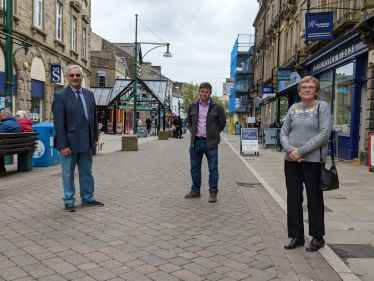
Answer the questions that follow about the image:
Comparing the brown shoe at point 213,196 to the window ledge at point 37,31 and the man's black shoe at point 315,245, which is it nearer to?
the man's black shoe at point 315,245

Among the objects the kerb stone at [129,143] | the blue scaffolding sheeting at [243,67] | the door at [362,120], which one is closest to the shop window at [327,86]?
the door at [362,120]

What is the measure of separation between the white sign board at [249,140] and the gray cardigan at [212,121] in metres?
8.95

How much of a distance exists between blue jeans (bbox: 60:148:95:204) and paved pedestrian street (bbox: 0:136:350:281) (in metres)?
0.20

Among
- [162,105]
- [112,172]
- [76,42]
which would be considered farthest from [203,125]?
Answer: [162,105]

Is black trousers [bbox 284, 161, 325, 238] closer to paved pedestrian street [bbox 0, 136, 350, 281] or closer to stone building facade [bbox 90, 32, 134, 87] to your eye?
paved pedestrian street [bbox 0, 136, 350, 281]

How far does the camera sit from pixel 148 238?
4047mm

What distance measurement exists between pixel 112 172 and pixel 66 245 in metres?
5.52

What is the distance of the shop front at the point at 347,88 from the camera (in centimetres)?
1234

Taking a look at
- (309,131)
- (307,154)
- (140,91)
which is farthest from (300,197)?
(140,91)

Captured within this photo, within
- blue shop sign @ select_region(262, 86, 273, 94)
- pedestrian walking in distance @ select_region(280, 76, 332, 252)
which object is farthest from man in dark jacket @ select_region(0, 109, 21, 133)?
blue shop sign @ select_region(262, 86, 273, 94)

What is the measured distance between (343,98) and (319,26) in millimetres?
2815

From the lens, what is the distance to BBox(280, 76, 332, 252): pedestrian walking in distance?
369 centimetres

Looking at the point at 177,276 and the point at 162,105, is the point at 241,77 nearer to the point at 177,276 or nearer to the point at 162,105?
the point at 162,105

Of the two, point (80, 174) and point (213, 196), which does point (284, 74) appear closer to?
point (213, 196)
